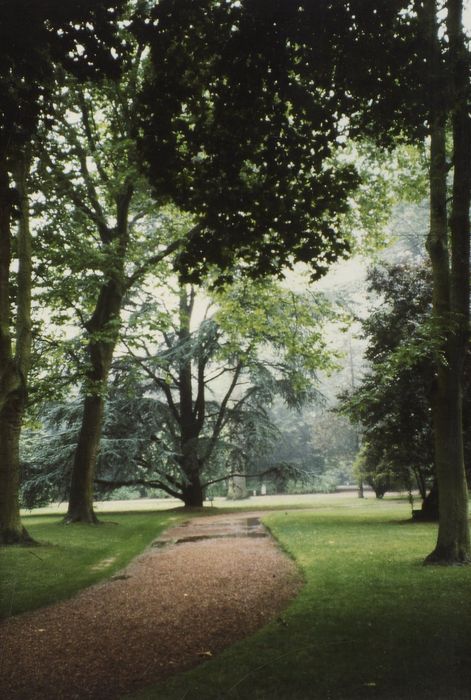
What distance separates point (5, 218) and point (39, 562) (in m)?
7.41

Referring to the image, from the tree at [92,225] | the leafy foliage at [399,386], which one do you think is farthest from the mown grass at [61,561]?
the leafy foliage at [399,386]

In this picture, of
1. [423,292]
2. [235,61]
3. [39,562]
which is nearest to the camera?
[235,61]

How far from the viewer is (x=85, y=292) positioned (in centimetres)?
1673

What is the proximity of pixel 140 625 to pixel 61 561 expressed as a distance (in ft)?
17.8

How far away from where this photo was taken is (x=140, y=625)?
21.5 feet

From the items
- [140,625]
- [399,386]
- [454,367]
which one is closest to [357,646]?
[140,625]

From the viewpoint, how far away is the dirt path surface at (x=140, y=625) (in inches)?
195

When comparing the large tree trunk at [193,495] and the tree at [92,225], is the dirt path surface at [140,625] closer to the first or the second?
the tree at [92,225]

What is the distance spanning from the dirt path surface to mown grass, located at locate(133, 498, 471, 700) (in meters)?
0.39

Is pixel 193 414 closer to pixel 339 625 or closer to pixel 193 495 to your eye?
pixel 193 495

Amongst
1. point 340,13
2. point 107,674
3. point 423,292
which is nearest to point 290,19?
point 340,13

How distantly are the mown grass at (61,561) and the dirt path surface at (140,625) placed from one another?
1.50 ft

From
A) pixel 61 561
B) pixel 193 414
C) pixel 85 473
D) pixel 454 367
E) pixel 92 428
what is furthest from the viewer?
pixel 193 414

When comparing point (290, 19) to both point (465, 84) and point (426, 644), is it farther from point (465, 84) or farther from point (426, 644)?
point (426, 644)
